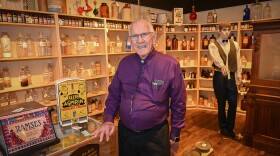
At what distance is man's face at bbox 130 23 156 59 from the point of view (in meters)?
1.32

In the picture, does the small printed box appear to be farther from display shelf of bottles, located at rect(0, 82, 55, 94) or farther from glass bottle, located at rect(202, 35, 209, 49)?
display shelf of bottles, located at rect(0, 82, 55, 94)

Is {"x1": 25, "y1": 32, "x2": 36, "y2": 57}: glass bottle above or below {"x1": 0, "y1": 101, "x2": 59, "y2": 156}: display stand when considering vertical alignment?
above

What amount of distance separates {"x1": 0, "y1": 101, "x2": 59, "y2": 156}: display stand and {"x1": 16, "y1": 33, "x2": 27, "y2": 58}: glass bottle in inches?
56.1

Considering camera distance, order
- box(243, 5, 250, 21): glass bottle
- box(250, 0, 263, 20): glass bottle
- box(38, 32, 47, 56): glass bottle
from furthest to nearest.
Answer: box(243, 5, 250, 21): glass bottle → box(250, 0, 263, 20): glass bottle → box(38, 32, 47, 56): glass bottle

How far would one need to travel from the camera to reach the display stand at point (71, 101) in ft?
4.64

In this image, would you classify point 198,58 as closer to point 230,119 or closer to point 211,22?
point 211,22

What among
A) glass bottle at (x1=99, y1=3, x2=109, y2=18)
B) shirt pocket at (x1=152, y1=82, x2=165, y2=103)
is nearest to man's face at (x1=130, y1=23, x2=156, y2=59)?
shirt pocket at (x1=152, y1=82, x2=165, y2=103)

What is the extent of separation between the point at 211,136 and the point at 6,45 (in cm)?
304

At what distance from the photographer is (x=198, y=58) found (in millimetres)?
4316

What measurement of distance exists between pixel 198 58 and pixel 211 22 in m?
0.79

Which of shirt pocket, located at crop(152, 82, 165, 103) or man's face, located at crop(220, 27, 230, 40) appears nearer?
shirt pocket, located at crop(152, 82, 165, 103)

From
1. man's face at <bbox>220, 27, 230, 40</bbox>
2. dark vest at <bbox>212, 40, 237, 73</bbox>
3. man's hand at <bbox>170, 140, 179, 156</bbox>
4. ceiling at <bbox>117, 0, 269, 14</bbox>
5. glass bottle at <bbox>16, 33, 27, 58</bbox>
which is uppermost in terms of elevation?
ceiling at <bbox>117, 0, 269, 14</bbox>

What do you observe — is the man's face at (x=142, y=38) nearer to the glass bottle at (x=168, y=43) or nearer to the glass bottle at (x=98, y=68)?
the glass bottle at (x=98, y=68)

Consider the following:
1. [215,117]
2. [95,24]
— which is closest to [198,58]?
[215,117]
